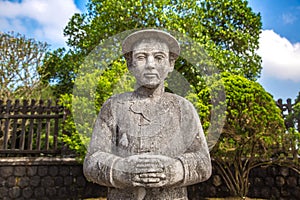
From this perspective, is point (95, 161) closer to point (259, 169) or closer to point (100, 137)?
point (100, 137)

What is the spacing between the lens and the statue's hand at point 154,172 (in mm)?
1966

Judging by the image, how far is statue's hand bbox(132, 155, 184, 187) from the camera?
77.4 inches

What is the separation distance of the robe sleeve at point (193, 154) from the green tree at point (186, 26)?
737 cm

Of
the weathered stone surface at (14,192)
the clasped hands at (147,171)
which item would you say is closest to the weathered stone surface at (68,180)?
the weathered stone surface at (14,192)

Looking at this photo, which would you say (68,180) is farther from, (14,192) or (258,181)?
(258,181)

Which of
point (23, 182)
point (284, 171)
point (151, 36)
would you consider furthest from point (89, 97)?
point (284, 171)

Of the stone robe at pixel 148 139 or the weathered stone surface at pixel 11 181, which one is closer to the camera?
the stone robe at pixel 148 139

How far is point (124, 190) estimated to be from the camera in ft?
7.14

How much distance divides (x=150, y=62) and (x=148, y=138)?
0.61m

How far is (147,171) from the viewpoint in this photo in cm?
197

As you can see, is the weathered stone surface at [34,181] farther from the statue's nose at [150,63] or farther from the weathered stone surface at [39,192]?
the statue's nose at [150,63]

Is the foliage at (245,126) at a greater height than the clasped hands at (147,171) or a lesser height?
greater

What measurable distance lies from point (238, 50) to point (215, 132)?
593cm

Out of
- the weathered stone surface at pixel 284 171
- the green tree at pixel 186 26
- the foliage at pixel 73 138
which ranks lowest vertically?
the weathered stone surface at pixel 284 171
